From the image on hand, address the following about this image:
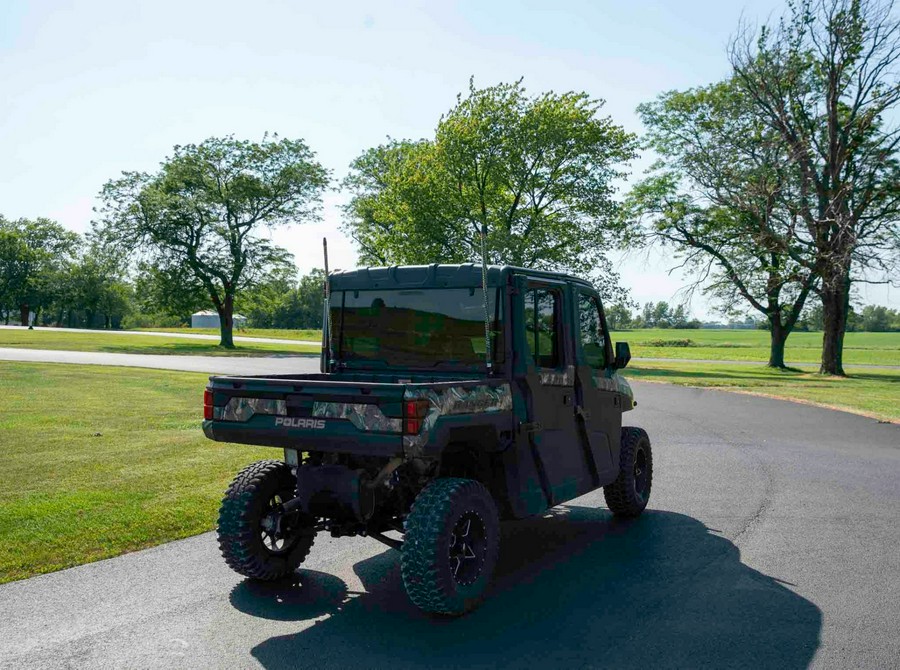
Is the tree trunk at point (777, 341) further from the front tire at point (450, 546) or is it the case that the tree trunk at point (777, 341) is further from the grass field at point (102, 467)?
the front tire at point (450, 546)

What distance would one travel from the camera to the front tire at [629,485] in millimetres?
7051

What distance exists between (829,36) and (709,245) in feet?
34.3

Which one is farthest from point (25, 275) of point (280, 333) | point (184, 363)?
point (184, 363)

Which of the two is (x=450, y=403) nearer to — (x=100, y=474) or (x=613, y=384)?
(x=613, y=384)

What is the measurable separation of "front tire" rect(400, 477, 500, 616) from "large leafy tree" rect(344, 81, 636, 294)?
103ft

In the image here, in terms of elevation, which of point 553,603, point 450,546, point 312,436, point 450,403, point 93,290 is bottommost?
point 553,603

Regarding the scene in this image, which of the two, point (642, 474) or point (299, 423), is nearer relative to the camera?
point (299, 423)

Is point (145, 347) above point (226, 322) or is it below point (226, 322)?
below

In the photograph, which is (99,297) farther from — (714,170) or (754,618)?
(754,618)

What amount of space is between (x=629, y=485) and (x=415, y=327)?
2.61 meters

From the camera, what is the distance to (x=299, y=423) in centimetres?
482

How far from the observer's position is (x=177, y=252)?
4853 cm

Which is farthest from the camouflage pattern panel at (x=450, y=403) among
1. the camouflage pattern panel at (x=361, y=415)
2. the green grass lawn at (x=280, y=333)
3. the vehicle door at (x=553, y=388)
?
the green grass lawn at (x=280, y=333)

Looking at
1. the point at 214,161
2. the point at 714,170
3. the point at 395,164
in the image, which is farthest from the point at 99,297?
the point at 714,170
